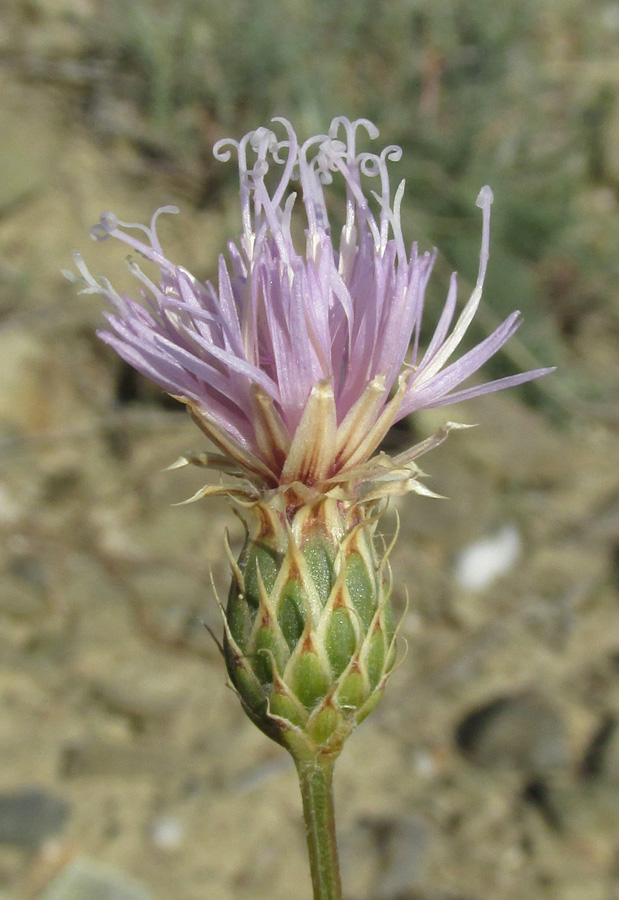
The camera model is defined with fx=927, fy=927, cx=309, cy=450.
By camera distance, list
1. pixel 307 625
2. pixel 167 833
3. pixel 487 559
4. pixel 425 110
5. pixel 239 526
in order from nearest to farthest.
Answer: pixel 307 625
pixel 167 833
pixel 239 526
pixel 487 559
pixel 425 110

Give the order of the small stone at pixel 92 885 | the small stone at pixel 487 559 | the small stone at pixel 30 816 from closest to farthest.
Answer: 1. the small stone at pixel 92 885
2. the small stone at pixel 30 816
3. the small stone at pixel 487 559

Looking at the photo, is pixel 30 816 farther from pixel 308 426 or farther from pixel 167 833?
pixel 308 426

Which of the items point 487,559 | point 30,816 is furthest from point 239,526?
point 30,816

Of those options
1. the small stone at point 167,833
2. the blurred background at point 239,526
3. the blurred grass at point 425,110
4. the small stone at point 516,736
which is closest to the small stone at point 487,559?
the blurred background at point 239,526

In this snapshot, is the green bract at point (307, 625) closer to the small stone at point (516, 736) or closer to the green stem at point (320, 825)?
the green stem at point (320, 825)

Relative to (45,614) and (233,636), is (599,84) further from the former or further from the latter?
(233,636)

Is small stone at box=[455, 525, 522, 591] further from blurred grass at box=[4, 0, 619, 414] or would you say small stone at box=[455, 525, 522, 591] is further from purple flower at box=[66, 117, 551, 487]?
purple flower at box=[66, 117, 551, 487]

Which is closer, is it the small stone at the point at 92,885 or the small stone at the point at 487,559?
the small stone at the point at 92,885
